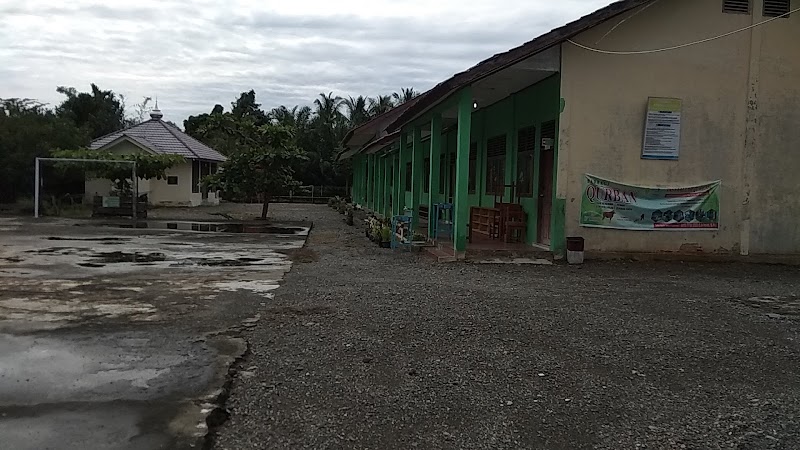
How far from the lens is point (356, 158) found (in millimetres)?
39562

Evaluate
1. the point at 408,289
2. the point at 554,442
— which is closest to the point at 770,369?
the point at 554,442

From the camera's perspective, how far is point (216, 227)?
2058 centimetres

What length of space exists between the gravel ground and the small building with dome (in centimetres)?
2343

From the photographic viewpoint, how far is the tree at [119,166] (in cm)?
2361

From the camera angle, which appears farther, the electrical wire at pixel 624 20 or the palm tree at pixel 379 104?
the palm tree at pixel 379 104

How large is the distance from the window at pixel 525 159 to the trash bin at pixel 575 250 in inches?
90.2

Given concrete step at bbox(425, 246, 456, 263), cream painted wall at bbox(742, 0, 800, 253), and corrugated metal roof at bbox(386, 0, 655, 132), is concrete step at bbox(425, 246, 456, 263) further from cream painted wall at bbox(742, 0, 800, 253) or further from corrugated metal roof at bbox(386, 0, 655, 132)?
cream painted wall at bbox(742, 0, 800, 253)

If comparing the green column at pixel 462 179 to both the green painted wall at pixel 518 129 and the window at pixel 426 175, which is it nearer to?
the green painted wall at pixel 518 129

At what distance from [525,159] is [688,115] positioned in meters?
3.27

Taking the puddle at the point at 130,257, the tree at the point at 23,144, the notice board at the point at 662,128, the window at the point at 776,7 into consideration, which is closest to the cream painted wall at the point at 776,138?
the window at the point at 776,7

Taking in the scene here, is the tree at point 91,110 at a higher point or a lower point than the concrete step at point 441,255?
higher

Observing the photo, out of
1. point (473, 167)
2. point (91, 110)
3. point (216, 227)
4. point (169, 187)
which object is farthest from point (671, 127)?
point (91, 110)

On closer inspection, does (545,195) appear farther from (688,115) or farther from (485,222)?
(688,115)

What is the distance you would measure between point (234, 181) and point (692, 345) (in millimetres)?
18308
